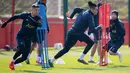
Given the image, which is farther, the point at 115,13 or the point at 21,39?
the point at 115,13

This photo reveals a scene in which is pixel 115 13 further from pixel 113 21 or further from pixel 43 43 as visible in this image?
pixel 43 43

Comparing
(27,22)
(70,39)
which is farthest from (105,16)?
(27,22)

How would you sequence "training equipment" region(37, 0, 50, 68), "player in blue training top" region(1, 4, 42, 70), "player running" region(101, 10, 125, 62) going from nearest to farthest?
1. "player in blue training top" region(1, 4, 42, 70)
2. "training equipment" region(37, 0, 50, 68)
3. "player running" region(101, 10, 125, 62)

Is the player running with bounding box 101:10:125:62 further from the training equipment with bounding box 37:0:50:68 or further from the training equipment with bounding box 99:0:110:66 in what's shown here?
the training equipment with bounding box 37:0:50:68

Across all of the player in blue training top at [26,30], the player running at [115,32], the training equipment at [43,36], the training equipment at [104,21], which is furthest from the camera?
the player running at [115,32]

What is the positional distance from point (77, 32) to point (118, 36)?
181cm

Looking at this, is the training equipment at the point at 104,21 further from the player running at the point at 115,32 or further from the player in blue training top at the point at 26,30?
the player in blue training top at the point at 26,30

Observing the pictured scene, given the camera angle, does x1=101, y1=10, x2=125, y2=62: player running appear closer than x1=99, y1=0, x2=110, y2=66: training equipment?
No

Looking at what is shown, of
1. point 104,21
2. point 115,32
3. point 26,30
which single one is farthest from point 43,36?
point 115,32

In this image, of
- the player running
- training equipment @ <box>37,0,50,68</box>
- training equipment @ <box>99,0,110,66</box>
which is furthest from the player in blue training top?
the player running

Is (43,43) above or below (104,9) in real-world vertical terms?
below

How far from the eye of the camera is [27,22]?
13.4 meters

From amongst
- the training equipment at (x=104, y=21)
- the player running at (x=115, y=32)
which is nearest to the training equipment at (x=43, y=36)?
the training equipment at (x=104, y=21)

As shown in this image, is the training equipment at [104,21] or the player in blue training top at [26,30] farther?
the training equipment at [104,21]
